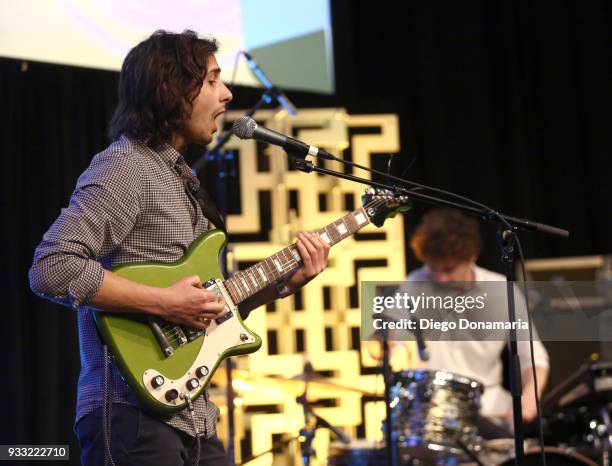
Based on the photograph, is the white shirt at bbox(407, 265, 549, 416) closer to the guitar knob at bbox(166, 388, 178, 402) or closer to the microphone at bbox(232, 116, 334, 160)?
the microphone at bbox(232, 116, 334, 160)

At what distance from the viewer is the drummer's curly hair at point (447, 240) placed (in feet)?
17.4

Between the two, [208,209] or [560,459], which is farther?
[560,459]

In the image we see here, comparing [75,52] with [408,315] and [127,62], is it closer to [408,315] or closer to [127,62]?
[127,62]

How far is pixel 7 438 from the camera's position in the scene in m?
4.48

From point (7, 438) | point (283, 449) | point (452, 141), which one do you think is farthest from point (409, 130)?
point (7, 438)

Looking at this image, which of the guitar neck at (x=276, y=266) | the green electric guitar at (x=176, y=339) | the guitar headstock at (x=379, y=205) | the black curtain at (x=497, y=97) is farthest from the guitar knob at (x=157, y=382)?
the black curtain at (x=497, y=97)

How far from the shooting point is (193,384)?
2.40 metres

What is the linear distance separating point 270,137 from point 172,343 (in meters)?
0.70

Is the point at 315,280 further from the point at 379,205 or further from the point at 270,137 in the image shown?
the point at 270,137

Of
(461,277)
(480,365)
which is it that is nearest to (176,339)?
(461,277)

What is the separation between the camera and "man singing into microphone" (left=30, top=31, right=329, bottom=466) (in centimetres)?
228

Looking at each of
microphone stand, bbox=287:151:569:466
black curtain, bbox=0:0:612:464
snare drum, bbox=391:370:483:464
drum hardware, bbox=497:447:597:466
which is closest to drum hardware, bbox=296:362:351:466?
snare drum, bbox=391:370:483:464

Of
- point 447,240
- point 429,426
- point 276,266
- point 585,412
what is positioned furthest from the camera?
point 447,240

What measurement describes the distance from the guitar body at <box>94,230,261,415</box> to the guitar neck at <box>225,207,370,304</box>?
0.24 ft
